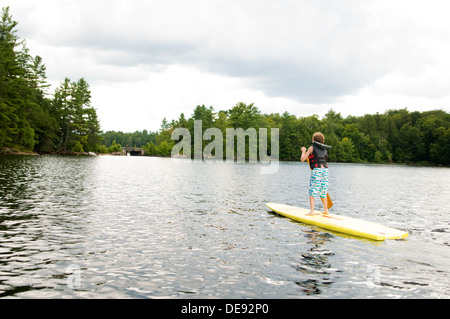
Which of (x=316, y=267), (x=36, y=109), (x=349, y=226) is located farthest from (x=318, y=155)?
(x=36, y=109)

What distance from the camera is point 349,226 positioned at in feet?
38.7

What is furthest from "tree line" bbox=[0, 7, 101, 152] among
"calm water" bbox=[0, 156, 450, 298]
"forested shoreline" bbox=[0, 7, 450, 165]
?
"calm water" bbox=[0, 156, 450, 298]

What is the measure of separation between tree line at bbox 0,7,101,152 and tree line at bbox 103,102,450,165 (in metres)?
35.9

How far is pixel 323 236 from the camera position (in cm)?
1131

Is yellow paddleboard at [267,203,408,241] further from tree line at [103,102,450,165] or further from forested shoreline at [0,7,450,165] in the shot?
tree line at [103,102,450,165]

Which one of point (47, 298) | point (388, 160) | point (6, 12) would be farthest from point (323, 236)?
point (388, 160)

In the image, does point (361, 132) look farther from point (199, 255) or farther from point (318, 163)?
point (199, 255)

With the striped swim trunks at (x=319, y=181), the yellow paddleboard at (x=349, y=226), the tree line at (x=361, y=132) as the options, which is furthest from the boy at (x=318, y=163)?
the tree line at (x=361, y=132)

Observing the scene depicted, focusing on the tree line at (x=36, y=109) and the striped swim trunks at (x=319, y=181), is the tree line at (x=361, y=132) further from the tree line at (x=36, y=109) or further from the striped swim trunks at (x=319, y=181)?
the striped swim trunks at (x=319, y=181)

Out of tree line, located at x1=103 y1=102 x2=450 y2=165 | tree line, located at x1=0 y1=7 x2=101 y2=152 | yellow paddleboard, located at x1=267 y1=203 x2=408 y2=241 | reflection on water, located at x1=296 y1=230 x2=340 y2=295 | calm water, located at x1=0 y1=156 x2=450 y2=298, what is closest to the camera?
calm water, located at x1=0 y1=156 x2=450 y2=298

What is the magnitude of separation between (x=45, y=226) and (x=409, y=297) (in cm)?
1054

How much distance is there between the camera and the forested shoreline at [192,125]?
6544 cm

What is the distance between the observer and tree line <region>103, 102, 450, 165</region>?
4680 inches

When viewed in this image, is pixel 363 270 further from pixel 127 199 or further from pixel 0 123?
pixel 0 123
